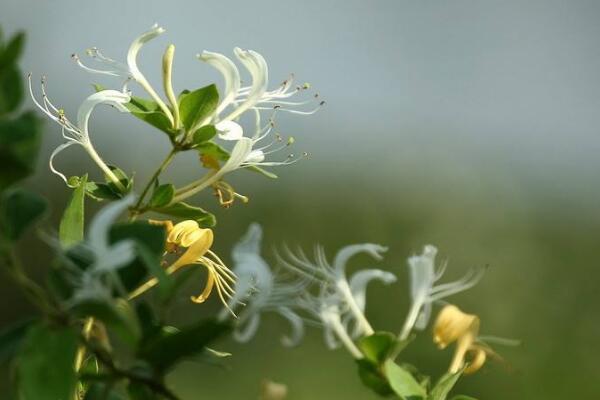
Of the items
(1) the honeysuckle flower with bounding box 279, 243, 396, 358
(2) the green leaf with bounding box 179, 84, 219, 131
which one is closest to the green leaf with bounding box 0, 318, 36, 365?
(1) the honeysuckle flower with bounding box 279, 243, 396, 358

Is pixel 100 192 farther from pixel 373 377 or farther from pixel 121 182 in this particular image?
pixel 373 377

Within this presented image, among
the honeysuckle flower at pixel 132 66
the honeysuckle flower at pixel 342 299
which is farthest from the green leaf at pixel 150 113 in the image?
the honeysuckle flower at pixel 342 299

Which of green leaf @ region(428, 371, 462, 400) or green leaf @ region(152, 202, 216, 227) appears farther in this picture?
green leaf @ region(152, 202, 216, 227)

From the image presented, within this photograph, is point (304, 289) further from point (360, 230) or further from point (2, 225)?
point (360, 230)

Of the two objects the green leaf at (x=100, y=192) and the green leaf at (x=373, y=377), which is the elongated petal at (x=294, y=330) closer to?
the green leaf at (x=373, y=377)

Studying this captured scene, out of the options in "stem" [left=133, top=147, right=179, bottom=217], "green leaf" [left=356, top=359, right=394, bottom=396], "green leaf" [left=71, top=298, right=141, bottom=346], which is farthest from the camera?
"stem" [left=133, top=147, right=179, bottom=217]

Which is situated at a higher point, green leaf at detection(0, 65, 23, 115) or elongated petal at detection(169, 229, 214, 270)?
green leaf at detection(0, 65, 23, 115)

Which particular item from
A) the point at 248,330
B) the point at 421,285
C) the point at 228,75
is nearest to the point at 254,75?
the point at 228,75

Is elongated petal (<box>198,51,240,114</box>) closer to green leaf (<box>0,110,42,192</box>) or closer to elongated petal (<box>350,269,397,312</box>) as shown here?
elongated petal (<box>350,269,397,312</box>)
